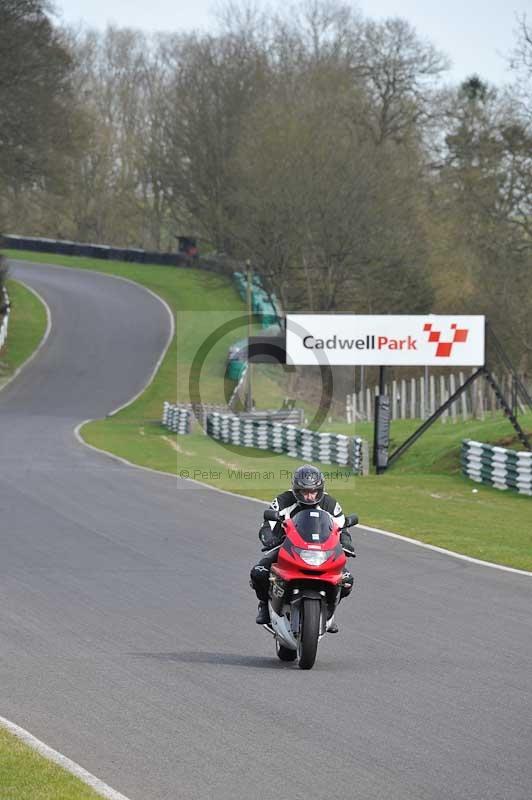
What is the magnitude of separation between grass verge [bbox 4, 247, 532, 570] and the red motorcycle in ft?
23.0

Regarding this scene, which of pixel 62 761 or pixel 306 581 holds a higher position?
pixel 306 581

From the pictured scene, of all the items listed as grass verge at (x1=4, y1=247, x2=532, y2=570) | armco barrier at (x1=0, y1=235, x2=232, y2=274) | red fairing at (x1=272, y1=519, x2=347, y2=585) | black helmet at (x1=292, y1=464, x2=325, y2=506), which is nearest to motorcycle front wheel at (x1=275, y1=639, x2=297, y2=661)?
red fairing at (x1=272, y1=519, x2=347, y2=585)

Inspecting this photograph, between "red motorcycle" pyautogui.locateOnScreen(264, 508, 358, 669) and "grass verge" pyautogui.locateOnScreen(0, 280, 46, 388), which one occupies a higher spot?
"red motorcycle" pyautogui.locateOnScreen(264, 508, 358, 669)

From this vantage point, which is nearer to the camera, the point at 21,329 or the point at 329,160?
the point at 329,160

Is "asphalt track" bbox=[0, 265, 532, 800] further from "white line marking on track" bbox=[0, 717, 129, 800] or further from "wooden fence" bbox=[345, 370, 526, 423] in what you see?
"wooden fence" bbox=[345, 370, 526, 423]

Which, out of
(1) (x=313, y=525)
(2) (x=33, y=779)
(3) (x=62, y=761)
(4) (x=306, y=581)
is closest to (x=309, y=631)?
(4) (x=306, y=581)

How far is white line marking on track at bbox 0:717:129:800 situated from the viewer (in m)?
6.83

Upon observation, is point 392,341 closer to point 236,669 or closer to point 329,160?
point 236,669

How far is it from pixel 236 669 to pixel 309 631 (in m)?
0.70

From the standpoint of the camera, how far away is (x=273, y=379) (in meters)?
58.9

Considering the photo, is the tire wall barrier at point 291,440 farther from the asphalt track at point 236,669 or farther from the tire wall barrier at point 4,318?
the tire wall barrier at point 4,318

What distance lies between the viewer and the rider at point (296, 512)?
10680 millimetres

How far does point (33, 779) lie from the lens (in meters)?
6.98

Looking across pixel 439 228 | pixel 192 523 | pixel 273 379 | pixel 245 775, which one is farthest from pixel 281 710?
pixel 439 228
